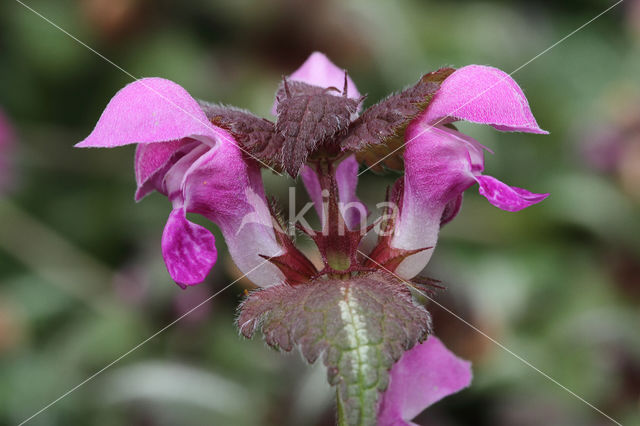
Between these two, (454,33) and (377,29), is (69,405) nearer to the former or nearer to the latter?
(377,29)

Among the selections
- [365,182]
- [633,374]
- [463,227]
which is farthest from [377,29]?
[633,374]

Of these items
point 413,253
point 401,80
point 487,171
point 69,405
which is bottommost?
point 69,405

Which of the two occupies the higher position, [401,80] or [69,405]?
[401,80]

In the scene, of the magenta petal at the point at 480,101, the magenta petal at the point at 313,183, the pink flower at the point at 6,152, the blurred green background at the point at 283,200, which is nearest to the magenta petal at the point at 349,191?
the magenta petal at the point at 313,183

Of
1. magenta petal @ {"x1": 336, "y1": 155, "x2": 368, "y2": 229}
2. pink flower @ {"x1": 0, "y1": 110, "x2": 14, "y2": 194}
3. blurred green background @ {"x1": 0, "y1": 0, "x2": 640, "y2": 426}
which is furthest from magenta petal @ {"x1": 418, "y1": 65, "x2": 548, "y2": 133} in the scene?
pink flower @ {"x1": 0, "y1": 110, "x2": 14, "y2": 194}

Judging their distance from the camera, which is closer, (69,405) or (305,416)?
(305,416)

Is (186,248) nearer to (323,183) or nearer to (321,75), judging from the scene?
(323,183)
